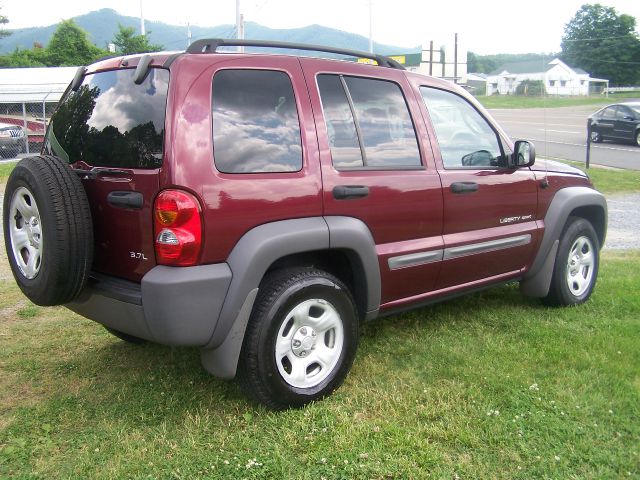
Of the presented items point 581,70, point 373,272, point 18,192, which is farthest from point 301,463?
point 581,70

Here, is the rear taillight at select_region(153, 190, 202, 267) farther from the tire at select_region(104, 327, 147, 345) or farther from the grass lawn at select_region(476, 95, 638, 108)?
the grass lawn at select_region(476, 95, 638, 108)

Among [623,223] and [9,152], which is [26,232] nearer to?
[623,223]

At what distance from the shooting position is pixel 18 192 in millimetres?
3205

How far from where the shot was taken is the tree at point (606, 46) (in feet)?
232

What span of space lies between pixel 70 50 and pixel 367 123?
39.8 m

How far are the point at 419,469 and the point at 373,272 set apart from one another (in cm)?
115

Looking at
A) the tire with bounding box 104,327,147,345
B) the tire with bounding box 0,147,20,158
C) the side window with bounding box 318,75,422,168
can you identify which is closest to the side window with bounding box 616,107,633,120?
the tire with bounding box 0,147,20,158

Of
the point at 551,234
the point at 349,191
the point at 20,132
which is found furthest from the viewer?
the point at 20,132

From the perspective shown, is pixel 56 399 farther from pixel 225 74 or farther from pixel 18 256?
pixel 225 74

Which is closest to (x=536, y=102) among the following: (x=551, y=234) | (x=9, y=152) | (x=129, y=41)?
(x=129, y=41)

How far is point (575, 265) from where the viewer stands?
5.04m

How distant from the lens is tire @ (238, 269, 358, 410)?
3117 millimetres

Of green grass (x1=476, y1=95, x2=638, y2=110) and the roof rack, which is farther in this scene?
green grass (x1=476, y1=95, x2=638, y2=110)

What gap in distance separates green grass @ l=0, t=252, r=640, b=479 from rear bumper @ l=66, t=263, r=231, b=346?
0.54 m
